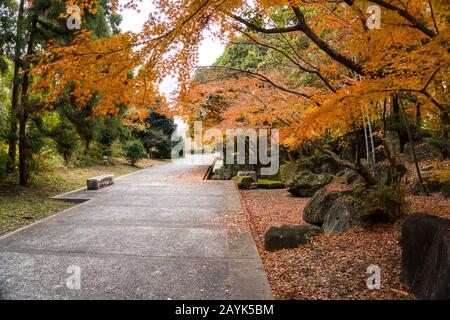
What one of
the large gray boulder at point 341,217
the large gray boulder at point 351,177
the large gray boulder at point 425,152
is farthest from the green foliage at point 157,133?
the large gray boulder at point 341,217

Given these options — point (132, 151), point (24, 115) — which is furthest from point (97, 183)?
point (132, 151)

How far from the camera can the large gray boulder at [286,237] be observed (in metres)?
5.74

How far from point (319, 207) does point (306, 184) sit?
4.74 m

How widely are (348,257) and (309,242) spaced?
1.02 meters

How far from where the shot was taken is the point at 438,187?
27.9ft

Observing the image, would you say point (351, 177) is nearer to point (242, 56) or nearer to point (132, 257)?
point (132, 257)

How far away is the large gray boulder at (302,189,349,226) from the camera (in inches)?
298

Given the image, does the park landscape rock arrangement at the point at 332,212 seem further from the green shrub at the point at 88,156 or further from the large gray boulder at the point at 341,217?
the green shrub at the point at 88,156

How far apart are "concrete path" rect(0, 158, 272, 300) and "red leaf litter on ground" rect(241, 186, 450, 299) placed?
0.31 m


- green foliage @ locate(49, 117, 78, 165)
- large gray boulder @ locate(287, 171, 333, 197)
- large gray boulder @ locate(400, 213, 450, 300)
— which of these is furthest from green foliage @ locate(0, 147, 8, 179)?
large gray boulder @ locate(400, 213, 450, 300)

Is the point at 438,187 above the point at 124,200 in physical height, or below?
above

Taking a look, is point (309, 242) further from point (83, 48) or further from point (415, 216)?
point (83, 48)

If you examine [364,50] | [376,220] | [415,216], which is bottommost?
[376,220]
